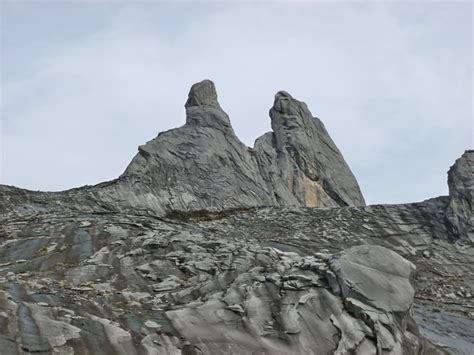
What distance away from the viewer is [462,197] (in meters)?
38.3

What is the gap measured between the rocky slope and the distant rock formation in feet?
0.74

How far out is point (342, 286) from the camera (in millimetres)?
20000

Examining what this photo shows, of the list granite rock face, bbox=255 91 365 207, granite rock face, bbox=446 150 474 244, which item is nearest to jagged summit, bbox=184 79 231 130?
granite rock face, bbox=255 91 365 207

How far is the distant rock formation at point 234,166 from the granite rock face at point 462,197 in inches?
683

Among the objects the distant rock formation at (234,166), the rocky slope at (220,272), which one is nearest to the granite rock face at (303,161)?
the distant rock formation at (234,166)

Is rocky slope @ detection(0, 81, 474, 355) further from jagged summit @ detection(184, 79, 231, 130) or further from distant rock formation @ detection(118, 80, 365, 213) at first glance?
jagged summit @ detection(184, 79, 231, 130)


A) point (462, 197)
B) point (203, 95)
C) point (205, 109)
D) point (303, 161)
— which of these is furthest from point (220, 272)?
point (203, 95)

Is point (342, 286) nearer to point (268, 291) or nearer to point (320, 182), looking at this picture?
point (268, 291)

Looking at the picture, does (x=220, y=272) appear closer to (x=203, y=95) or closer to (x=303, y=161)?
(x=303, y=161)

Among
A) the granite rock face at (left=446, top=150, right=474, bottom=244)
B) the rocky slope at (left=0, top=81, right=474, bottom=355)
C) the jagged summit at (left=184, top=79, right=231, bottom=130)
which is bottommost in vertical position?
the rocky slope at (left=0, top=81, right=474, bottom=355)

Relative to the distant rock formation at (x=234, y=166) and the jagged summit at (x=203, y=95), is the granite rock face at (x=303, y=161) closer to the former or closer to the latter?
the distant rock formation at (x=234, y=166)

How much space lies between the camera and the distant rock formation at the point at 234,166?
47656mm

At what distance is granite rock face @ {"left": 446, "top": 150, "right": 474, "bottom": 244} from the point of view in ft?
118

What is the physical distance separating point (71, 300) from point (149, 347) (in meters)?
3.59
